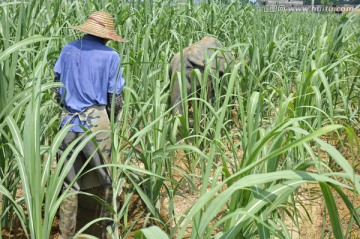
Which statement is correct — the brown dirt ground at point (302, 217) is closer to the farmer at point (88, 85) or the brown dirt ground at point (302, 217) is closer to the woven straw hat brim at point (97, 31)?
the farmer at point (88, 85)

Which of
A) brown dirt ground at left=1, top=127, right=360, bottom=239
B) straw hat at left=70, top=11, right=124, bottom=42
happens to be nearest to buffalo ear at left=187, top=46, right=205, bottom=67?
brown dirt ground at left=1, top=127, right=360, bottom=239

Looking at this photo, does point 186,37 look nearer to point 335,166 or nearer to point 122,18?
point 122,18

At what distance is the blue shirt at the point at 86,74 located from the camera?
2.63 meters

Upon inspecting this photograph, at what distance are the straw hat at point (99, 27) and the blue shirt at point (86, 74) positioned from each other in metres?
0.06

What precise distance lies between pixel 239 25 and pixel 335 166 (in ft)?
8.25

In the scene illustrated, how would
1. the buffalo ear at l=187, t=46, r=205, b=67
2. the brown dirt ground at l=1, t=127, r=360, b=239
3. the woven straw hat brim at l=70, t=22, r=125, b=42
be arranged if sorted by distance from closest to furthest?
the woven straw hat brim at l=70, t=22, r=125, b=42 < the brown dirt ground at l=1, t=127, r=360, b=239 < the buffalo ear at l=187, t=46, r=205, b=67

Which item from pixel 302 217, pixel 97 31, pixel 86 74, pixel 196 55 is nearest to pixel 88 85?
pixel 86 74

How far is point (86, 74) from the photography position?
2.63 meters

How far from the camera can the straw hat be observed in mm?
2637

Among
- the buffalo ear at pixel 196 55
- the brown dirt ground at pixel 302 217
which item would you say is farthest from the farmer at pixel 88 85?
the buffalo ear at pixel 196 55

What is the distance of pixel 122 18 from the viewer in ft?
13.2

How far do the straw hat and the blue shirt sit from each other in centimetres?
6

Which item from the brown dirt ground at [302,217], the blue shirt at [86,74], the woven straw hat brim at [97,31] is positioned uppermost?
the woven straw hat brim at [97,31]

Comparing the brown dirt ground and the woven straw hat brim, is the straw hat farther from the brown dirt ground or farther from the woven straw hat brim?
the brown dirt ground
